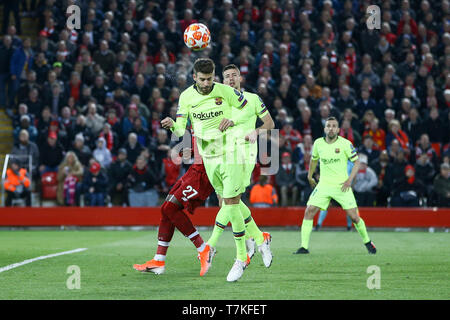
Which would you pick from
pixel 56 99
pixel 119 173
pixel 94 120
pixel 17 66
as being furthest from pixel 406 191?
pixel 17 66

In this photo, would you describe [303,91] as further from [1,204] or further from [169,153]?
[1,204]

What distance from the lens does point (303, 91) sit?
840 inches

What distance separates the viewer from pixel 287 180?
66.8ft

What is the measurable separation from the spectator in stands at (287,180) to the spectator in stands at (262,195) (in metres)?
0.38

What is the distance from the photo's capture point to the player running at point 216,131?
9.41 meters

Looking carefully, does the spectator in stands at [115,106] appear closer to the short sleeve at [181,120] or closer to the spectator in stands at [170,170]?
the spectator in stands at [170,170]

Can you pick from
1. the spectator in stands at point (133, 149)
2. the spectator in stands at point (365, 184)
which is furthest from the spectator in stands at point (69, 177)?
the spectator in stands at point (365, 184)

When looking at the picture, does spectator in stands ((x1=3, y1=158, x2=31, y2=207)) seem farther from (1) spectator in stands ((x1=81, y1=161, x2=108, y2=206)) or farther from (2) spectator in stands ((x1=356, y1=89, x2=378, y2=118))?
(2) spectator in stands ((x1=356, y1=89, x2=378, y2=118))

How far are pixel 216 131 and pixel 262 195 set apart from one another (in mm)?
10646

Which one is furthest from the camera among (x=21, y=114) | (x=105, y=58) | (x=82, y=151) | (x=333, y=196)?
(x=105, y=58)

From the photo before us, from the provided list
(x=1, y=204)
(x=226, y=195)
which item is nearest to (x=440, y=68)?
(x=1, y=204)

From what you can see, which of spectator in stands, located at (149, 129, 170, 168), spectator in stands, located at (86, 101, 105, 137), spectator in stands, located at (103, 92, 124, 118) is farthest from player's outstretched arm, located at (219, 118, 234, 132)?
spectator in stands, located at (103, 92, 124, 118)

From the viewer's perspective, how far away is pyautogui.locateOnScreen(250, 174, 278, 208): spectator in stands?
65.9 ft

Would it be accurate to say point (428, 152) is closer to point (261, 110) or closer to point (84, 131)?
point (84, 131)
